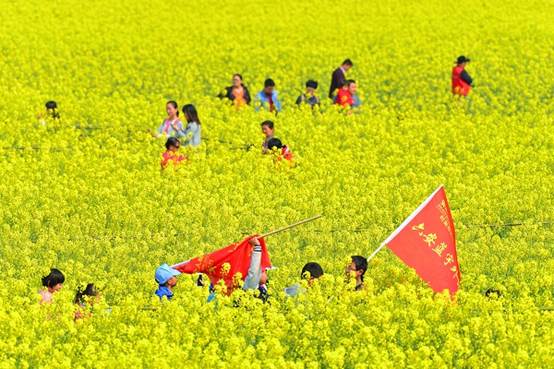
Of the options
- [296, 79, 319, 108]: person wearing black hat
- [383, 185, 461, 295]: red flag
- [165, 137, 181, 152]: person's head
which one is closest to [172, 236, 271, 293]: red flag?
[383, 185, 461, 295]: red flag

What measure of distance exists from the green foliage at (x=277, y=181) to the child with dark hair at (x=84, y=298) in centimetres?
21

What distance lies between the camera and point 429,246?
1494 centimetres

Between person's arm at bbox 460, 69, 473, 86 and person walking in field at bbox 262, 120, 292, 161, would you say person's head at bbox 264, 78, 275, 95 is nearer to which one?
person walking in field at bbox 262, 120, 292, 161

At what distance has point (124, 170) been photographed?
68.2 ft

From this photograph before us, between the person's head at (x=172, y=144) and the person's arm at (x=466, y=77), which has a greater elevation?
the person's arm at (x=466, y=77)

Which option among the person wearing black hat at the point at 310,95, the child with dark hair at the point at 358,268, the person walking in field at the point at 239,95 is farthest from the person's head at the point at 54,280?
the person wearing black hat at the point at 310,95

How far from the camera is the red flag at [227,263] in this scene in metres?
15.3

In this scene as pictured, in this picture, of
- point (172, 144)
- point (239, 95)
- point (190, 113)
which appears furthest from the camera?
point (239, 95)

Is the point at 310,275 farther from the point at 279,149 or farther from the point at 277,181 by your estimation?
the point at 279,149

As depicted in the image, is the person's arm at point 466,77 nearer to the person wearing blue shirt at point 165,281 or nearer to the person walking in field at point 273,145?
the person walking in field at point 273,145

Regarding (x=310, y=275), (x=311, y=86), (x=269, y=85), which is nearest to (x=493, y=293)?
(x=310, y=275)

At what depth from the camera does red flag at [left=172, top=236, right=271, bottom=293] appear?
15.3m

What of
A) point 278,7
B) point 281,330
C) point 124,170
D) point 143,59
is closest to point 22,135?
point 124,170

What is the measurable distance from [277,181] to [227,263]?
5678 mm
